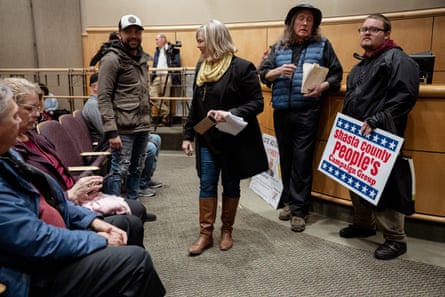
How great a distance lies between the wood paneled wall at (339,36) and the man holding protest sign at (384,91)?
3.68 metres

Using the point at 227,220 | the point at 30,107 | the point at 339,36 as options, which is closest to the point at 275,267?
the point at 227,220

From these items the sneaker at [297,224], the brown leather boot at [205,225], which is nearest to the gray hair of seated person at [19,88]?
the brown leather boot at [205,225]

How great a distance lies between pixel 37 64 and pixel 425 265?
24.2 feet

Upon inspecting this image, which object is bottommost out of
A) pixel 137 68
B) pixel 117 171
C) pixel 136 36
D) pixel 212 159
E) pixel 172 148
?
pixel 172 148

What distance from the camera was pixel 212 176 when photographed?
2.45 m

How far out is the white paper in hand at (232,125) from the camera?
222 centimetres

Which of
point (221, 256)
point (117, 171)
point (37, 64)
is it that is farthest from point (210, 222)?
point (37, 64)

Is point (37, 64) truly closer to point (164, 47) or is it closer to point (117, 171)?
point (164, 47)

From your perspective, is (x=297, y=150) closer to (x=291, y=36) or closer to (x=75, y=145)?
(x=291, y=36)

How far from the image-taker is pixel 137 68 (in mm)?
2711

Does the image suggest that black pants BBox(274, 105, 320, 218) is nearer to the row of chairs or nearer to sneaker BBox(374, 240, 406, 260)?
sneaker BBox(374, 240, 406, 260)

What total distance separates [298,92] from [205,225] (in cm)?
114

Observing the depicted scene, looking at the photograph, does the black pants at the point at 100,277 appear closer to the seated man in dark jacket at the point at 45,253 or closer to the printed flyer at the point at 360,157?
the seated man in dark jacket at the point at 45,253

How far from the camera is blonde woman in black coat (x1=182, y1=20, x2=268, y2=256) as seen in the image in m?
2.31
